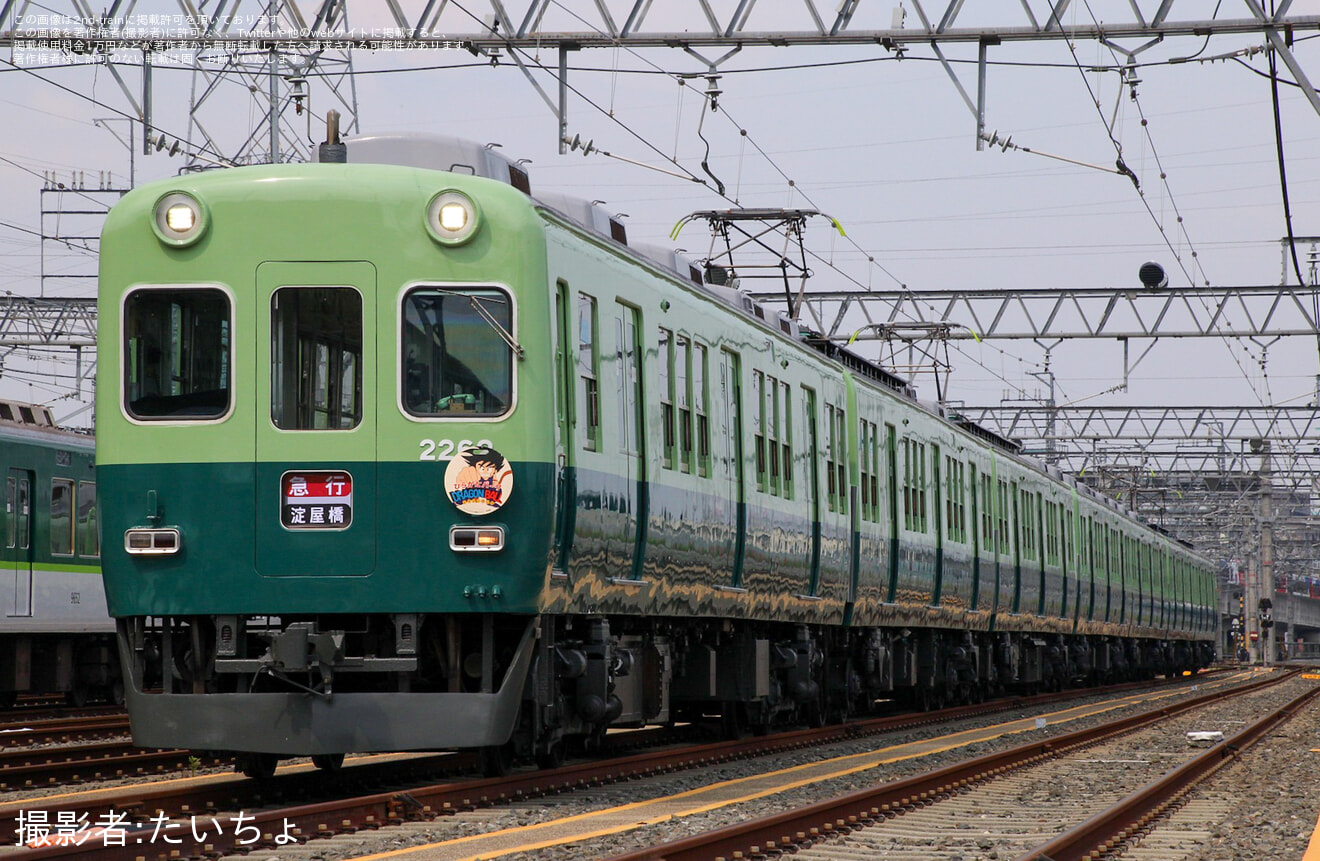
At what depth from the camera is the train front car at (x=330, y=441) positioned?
9750 millimetres

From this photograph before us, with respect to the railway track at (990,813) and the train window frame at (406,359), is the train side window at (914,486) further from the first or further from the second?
the train window frame at (406,359)

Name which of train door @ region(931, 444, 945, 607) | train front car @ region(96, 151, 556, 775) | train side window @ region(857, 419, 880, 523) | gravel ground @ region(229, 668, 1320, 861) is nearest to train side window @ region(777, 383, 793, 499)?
gravel ground @ region(229, 668, 1320, 861)

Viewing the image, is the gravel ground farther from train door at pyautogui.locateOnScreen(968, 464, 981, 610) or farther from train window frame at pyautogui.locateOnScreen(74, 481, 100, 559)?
train window frame at pyautogui.locateOnScreen(74, 481, 100, 559)

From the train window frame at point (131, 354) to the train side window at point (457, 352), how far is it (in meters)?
0.91

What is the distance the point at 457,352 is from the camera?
32.8ft

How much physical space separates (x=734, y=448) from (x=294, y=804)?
5.02 metres

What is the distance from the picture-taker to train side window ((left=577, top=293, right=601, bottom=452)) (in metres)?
10.8

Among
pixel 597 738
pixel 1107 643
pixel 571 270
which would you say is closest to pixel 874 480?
pixel 597 738

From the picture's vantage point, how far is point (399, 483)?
984cm

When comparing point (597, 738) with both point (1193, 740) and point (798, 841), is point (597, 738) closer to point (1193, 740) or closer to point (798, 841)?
point (798, 841)

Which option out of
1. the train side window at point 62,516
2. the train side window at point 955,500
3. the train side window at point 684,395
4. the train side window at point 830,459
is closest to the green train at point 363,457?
the train side window at point 684,395

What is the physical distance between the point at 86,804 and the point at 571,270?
13.1ft

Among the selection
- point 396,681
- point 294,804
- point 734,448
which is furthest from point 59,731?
point 396,681

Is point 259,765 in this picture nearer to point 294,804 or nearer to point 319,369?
point 294,804
